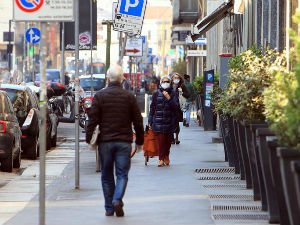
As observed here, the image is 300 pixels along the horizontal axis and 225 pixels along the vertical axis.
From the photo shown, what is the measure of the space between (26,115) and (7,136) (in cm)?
381

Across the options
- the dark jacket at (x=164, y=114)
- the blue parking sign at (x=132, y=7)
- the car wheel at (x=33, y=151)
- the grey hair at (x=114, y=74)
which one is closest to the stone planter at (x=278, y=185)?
the grey hair at (x=114, y=74)

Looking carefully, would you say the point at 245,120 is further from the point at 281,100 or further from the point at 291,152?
the point at 291,152

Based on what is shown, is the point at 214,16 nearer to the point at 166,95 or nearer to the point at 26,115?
the point at 26,115

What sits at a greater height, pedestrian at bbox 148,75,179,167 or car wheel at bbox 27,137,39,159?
pedestrian at bbox 148,75,179,167

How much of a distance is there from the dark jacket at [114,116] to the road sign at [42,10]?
4.79 feet

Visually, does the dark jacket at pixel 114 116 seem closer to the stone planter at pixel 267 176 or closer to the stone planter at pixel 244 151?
the stone planter at pixel 267 176

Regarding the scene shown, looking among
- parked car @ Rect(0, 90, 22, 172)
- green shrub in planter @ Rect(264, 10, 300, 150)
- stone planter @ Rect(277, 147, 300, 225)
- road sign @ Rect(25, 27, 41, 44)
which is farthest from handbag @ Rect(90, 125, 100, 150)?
road sign @ Rect(25, 27, 41, 44)

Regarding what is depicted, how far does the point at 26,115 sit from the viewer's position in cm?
2347

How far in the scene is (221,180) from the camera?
17.3 metres

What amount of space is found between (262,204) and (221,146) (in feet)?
44.4

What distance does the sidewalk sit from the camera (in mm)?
12367

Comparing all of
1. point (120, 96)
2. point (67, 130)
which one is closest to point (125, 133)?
point (120, 96)

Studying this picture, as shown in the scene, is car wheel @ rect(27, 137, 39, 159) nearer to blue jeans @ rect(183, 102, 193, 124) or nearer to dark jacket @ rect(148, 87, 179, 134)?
dark jacket @ rect(148, 87, 179, 134)

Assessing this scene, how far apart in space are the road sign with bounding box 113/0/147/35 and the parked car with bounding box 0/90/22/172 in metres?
2.38
